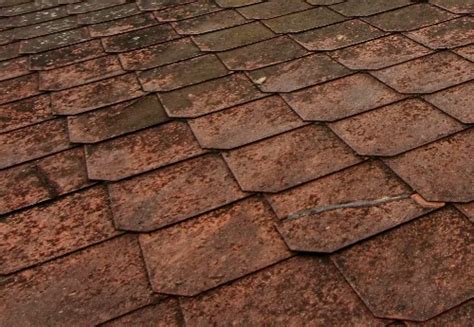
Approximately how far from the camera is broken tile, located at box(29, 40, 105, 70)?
238cm

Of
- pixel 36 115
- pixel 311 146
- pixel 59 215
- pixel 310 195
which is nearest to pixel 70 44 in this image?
pixel 36 115

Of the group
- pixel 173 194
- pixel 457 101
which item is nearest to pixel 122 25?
pixel 173 194

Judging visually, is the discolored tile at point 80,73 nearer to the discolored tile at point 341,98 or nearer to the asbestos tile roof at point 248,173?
the asbestos tile roof at point 248,173

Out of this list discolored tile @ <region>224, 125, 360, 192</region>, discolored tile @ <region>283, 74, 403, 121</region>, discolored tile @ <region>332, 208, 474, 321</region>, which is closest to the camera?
discolored tile @ <region>332, 208, 474, 321</region>

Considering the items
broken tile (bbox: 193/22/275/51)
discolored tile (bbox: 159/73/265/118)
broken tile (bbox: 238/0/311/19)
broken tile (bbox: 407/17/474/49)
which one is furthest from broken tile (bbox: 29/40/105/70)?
broken tile (bbox: 407/17/474/49)

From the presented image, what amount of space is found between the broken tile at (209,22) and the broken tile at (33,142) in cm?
98

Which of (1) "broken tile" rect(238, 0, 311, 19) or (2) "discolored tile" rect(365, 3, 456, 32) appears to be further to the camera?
(1) "broken tile" rect(238, 0, 311, 19)

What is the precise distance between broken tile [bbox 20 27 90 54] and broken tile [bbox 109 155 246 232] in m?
1.41

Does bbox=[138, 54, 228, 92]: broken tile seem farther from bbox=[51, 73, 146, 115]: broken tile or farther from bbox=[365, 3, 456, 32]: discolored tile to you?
bbox=[365, 3, 456, 32]: discolored tile

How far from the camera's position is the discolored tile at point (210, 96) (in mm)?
1854

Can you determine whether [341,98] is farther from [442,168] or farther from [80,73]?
[80,73]

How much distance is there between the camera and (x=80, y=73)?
2.26 m

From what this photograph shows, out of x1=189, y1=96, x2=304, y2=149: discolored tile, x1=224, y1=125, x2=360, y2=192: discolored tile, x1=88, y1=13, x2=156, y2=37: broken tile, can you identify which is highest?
x1=224, y1=125, x2=360, y2=192: discolored tile

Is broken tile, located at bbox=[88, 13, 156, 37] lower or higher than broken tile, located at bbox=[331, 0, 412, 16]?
lower
